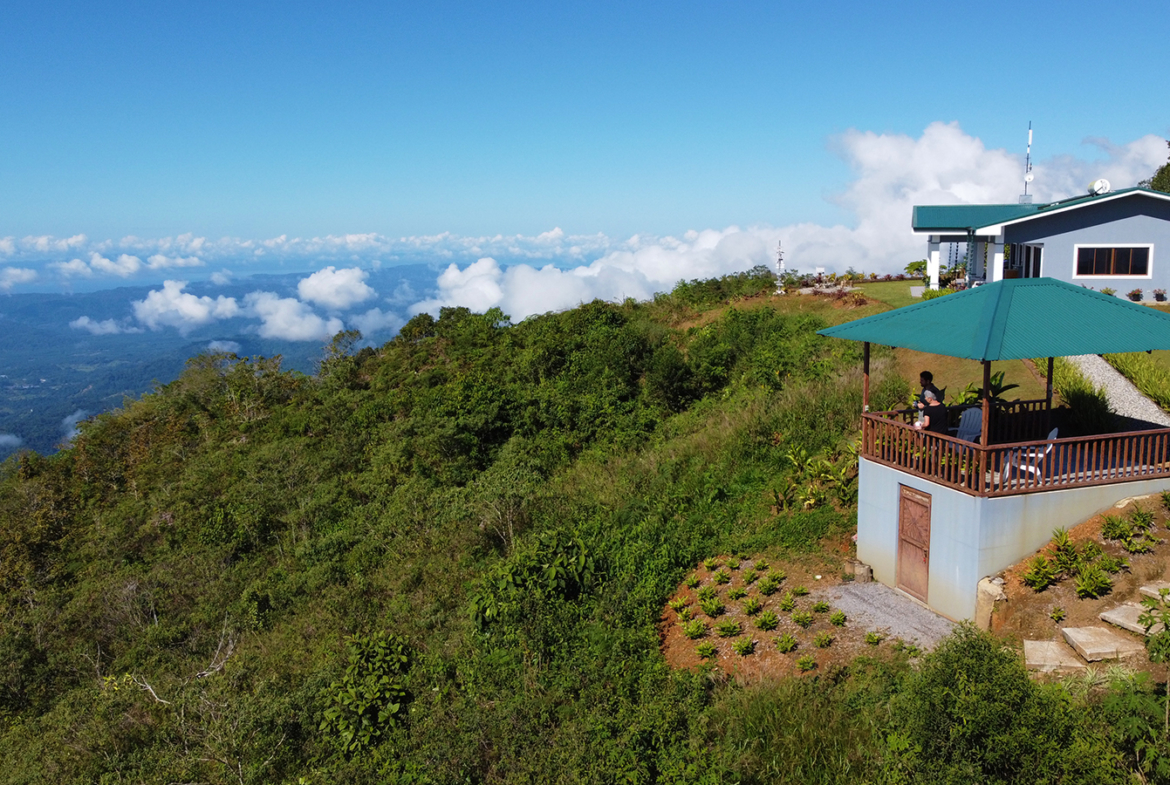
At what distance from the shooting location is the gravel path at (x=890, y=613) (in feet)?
29.0

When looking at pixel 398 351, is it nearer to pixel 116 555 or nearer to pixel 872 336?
pixel 116 555

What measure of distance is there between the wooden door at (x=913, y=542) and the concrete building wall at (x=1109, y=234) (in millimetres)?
15467

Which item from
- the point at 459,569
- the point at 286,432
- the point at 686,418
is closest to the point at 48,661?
the point at 459,569

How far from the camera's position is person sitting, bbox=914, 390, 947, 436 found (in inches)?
400

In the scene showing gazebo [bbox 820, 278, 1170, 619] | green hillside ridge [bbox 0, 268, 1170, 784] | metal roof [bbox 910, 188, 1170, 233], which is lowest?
green hillside ridge [bbox 0, 268, 1170, 784]

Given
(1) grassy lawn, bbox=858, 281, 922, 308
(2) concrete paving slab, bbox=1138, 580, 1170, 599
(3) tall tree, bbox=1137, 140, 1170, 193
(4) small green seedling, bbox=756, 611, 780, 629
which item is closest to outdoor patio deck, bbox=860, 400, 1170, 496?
(2) concrete paving slab, bbox=1138, 580, 1170, 599

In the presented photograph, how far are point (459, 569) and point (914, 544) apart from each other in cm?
806

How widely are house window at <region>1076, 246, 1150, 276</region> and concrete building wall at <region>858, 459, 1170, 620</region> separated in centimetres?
1548

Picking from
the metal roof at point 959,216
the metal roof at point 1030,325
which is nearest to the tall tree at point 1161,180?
the metal roof at point 959,216

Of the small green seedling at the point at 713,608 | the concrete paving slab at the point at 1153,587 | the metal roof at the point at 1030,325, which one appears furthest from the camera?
the small green seedling at the point at 713,608

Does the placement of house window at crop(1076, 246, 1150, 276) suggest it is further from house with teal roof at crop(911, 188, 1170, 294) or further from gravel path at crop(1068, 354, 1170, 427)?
gravel path at crop(1068, 354, 1170, 427)

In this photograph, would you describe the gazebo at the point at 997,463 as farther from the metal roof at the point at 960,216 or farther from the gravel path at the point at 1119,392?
the metal roof at the point at 960,216

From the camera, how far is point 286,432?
2650 cm

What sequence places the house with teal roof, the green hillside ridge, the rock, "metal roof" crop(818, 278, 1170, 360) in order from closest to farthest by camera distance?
the green hillside ridge → the rock → "metal roof" crop(818, 278, 1170, 360) → the house with teal roof
